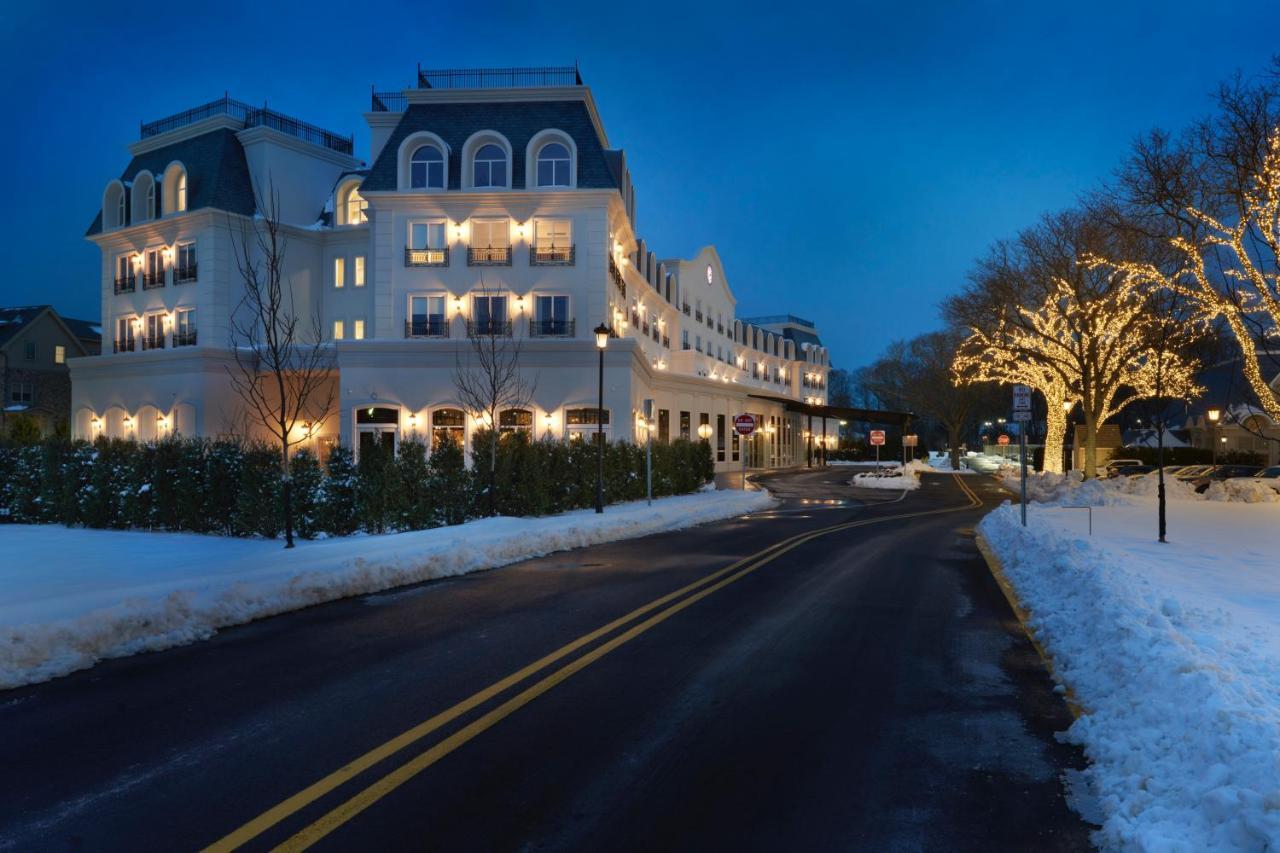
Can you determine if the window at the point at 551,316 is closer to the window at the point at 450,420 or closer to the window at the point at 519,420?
the window at the point at 519,420

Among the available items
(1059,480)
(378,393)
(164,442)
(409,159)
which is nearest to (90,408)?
(378,393)

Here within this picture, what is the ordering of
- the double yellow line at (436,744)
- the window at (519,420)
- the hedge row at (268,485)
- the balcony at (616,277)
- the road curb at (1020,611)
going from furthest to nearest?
the balcony at (616,277)
the window at (519,420)
the hedge row at (268,485)
the road curb at (1020,611)
the double yellow line at (436,744)

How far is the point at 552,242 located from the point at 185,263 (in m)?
20.3

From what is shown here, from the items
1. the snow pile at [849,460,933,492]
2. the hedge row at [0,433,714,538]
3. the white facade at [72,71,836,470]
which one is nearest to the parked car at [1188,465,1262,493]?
the snow pile at [849,460,933,492]

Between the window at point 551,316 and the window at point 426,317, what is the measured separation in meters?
4.11

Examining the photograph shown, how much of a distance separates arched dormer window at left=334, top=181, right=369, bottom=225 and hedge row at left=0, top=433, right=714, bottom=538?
2205 cm

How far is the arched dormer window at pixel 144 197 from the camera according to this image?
43.5 m

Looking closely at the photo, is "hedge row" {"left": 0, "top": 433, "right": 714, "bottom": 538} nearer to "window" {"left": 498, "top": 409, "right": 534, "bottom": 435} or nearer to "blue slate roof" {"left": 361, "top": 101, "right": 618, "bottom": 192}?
"window" {"left": 498, "top": 409, "right": 534, "bottom": 435}

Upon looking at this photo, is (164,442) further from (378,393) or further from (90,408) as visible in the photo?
(90,408)

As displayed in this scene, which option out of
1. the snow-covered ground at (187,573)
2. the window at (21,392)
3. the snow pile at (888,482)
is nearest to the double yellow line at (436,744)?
the snow-covered ground at (187,573)

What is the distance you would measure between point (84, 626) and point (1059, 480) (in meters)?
35.0

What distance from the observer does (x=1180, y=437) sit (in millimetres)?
74625

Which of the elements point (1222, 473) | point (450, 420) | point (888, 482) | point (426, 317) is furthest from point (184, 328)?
point (1222, 473)

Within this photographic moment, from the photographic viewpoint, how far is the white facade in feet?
115
